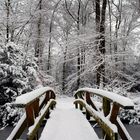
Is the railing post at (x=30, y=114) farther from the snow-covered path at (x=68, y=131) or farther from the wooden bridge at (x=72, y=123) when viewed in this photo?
the snow-covered path at (x=68, y=131)

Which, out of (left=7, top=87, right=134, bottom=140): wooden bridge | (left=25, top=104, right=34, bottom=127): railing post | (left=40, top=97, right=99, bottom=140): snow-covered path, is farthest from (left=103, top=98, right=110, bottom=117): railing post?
(left=25, top=104, right=34, bottom=127): railing post

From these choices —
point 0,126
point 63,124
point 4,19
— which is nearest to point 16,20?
point 4,19

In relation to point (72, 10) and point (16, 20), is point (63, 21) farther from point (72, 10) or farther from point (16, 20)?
point (16, 20)

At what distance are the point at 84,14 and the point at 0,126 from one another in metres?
23.2

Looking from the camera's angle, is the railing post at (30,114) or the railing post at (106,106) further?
the railing post at (106,106)

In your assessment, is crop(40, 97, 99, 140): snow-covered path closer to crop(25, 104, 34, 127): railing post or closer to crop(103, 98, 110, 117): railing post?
crop(103, 98, 110, 117): railing post

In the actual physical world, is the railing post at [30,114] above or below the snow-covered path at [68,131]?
above

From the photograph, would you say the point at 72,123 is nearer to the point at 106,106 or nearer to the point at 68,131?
the point at 68,131

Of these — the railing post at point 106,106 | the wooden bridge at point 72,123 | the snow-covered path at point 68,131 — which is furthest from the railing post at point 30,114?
the railing post at point 106,106

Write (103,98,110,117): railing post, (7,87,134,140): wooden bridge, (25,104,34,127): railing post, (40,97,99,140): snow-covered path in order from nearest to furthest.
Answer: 1. (7,87,134,140): wooden bridge
2. (25,104,34,127): railing post
3. (103,98,110,117): railing post
4. (40,97,99,140): snow-covered path

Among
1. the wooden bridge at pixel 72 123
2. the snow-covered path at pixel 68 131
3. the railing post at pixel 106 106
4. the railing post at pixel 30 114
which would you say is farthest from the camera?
the snow-covered path at pixel 68 131

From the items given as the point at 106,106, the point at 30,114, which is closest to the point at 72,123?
the point at 106,106

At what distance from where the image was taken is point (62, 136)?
557 centimetres

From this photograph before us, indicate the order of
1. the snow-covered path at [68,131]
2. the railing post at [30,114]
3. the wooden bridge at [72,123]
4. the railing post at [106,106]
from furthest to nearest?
the snow-covered path at [68,131]
the railing post at [106,106]
the railing post at [30,114]
the wooden bridge at [72,123]
